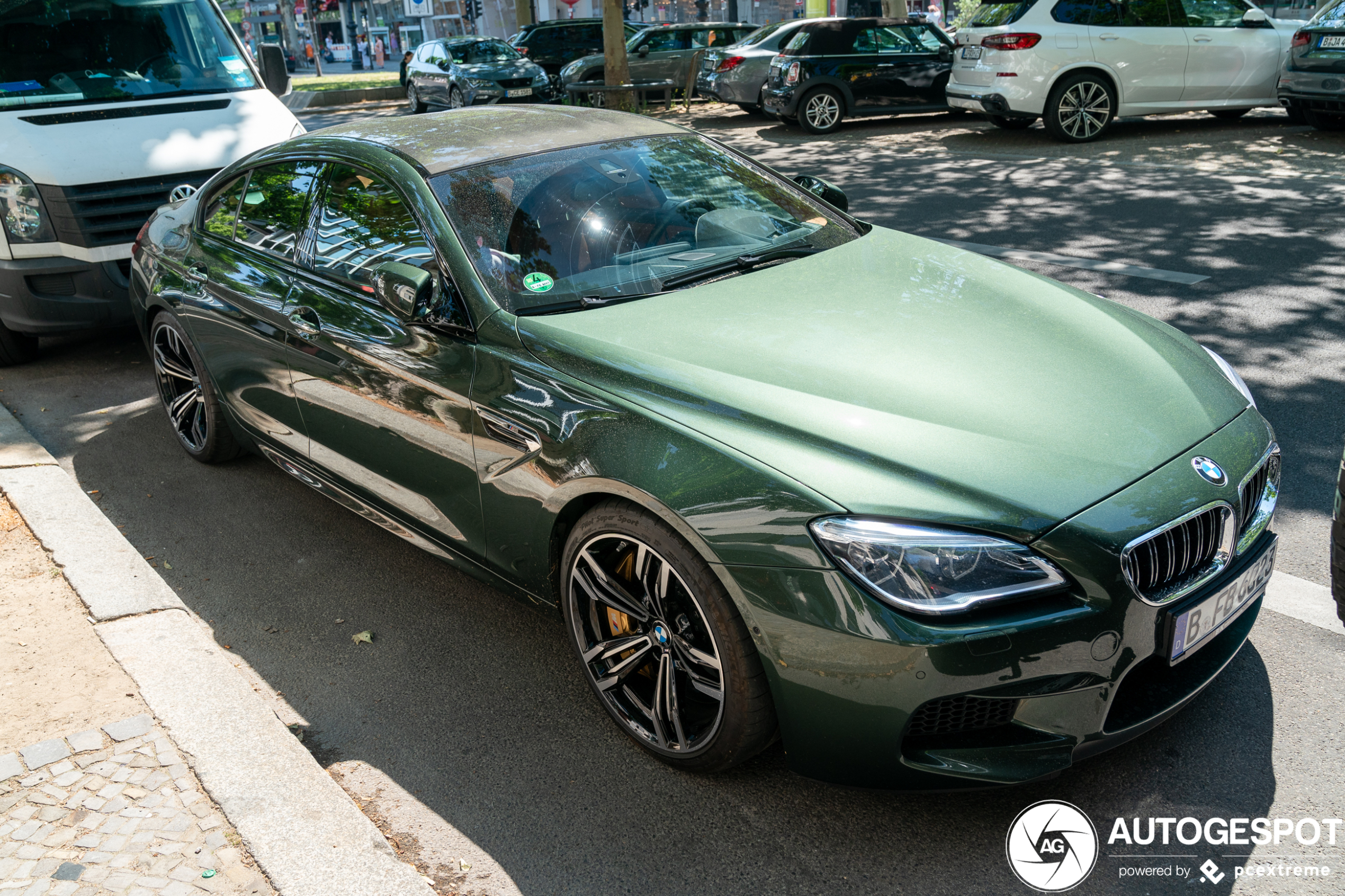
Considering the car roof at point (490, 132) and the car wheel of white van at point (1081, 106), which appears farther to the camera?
the car wheel of white van at point (1081, 106)

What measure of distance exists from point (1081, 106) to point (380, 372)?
11.3 m

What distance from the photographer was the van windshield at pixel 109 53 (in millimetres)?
6961

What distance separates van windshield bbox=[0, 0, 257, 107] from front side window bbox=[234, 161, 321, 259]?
3141 millimetres

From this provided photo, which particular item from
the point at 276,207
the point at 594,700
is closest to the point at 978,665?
the point at 594,700

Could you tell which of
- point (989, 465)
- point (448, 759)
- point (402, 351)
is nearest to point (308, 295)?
point (402, 351)

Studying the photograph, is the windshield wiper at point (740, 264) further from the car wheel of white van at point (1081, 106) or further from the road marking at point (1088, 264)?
the car wheel of white van at point (1081, 106)

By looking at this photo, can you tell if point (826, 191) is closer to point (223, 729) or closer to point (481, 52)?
point (223, 729)

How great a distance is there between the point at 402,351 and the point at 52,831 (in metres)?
1.64

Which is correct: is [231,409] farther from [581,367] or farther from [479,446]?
[581,367]

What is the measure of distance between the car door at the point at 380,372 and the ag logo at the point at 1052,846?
176cm

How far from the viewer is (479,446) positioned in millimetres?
3254

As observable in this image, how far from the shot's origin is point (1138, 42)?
40.7 feet

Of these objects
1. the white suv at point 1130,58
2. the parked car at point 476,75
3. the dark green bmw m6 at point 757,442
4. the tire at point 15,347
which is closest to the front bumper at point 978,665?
the dark green bmw m6 at point 757,442

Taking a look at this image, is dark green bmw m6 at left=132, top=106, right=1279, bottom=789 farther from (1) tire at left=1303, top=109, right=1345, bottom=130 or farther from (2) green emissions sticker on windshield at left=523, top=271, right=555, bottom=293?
(1) tire at left=1303, top=109, right=1345, bottom=130
